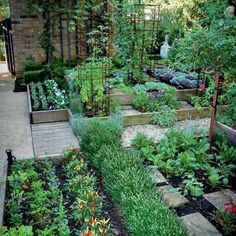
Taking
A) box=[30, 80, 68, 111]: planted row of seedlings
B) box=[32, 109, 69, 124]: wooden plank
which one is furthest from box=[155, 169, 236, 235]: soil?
box=[30, 80, 68, 111]: planted row of seedlings

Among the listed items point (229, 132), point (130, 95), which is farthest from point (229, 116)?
point (130, 95)

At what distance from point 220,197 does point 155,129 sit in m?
1.76

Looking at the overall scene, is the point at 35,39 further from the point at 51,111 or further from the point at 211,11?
the point at 211,11

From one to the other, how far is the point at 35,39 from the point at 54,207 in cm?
A: 564

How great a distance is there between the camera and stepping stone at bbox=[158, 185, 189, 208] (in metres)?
2.51

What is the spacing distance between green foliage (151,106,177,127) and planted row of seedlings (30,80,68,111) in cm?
149

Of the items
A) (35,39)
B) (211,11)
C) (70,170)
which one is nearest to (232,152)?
(70,170)

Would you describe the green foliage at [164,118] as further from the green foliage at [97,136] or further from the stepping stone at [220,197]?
the stepping stone at [220,197]

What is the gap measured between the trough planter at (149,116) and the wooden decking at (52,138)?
10.0 inches

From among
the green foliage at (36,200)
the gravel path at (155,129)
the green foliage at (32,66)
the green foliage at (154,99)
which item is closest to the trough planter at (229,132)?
the gravel path at (155,129)

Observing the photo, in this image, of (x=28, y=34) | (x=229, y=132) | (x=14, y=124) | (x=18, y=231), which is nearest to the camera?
(x=18, y=231)

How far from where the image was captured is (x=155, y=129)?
4277mm

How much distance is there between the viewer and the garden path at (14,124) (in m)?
3.73

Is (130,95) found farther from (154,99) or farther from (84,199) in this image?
(84,199)
